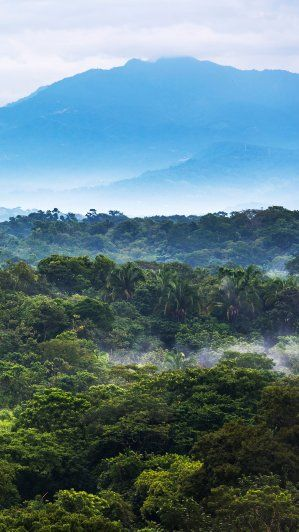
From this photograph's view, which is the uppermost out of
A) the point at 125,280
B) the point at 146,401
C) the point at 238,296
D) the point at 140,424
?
the point at 125,280

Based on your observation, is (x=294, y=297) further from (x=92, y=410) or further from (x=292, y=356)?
(x=92, y=410)

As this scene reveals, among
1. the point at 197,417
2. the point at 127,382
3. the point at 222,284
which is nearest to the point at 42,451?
the point at 197,417

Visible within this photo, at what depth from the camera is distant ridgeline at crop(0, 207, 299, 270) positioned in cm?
14262

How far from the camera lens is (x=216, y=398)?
3744 cm

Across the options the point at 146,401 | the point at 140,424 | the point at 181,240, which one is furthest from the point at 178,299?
the point at 181,240

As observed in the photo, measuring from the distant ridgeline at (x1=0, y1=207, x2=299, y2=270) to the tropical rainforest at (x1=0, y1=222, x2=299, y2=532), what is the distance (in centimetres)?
5642

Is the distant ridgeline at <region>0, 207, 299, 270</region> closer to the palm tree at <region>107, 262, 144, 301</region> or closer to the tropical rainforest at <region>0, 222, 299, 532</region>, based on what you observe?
the tropical rainforest at <region>0, 222, 299, 532</region>

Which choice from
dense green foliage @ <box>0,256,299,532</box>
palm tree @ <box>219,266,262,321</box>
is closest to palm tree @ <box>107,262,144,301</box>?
dense green foliage @ <box>0,256,299,532</box>

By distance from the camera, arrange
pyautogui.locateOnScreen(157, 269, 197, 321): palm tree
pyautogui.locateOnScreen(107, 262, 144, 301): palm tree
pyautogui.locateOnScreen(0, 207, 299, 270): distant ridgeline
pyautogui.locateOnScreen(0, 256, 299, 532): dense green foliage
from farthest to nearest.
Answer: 1. pyautogui.locateOnScreen(0, 207, 299, 270): distant ridgeline
2. pyautogui.locateOnScreen(107, 262, 144, 301): palm tree
3. pyautogui.locateOnScreen(157, 269, 197, 321): palm tree
4. pyautogui.locateOnScreen(0, 256, 299, 532): dense green foliage

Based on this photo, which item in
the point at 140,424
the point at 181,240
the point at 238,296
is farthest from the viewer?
the point at 181,240

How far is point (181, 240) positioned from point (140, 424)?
12447cm

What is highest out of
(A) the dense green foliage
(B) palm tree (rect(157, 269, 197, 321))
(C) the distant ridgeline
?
(C) the distant ridgeline

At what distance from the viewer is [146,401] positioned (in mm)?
35750

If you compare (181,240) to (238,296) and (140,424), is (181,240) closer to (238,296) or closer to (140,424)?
(238,296)
